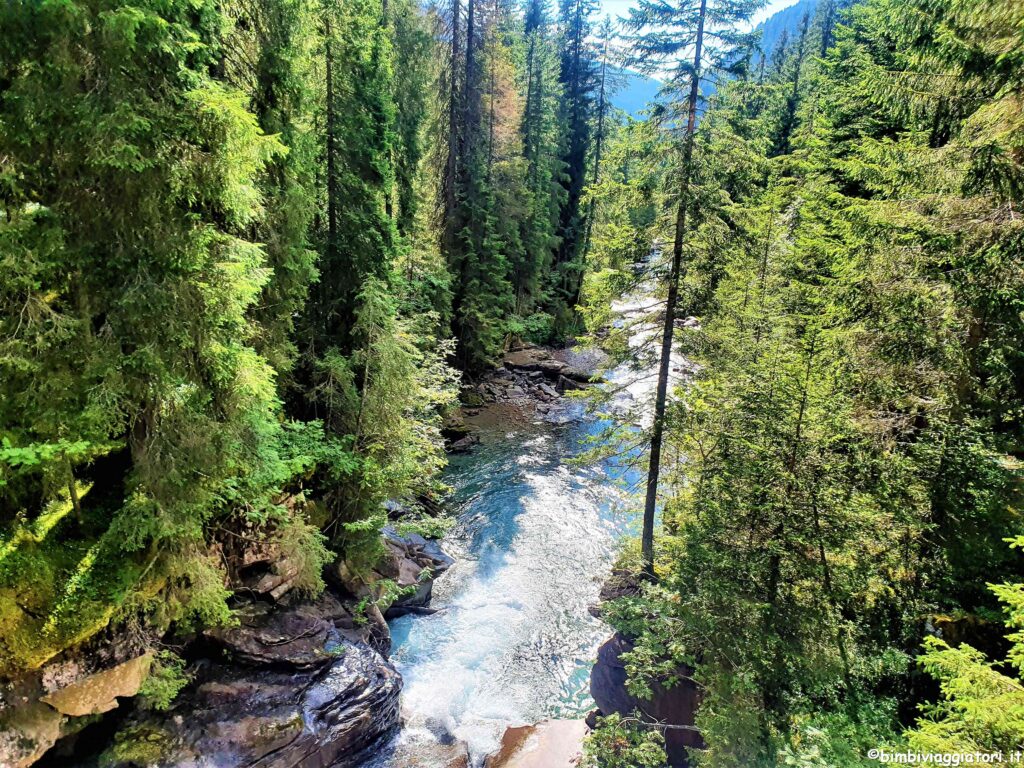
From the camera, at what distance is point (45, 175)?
5.43 metres

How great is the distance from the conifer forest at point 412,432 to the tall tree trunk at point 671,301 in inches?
3.1

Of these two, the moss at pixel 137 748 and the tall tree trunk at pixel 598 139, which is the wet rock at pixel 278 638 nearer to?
the moss at pixel 137 748

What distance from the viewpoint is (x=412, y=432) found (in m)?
13.5

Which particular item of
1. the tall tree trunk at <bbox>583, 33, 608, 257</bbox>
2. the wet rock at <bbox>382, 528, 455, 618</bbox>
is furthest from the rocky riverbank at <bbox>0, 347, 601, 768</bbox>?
the tall tree trunk at <bbox>583, 33, 608, 257</bbox>

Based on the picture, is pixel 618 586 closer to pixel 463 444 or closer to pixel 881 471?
pixel 881 471

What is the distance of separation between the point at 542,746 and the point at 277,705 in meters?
5.05

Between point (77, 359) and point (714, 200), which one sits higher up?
point (714, 200)

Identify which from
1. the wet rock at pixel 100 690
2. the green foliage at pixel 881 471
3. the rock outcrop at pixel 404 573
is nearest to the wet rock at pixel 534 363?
the rock outcrop at pixel 404 573

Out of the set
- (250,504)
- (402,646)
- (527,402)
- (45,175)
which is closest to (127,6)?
(45,175)

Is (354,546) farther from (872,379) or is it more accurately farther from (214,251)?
(872,379)

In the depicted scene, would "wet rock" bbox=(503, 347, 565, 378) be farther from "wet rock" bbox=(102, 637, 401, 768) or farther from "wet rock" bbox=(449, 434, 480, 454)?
"wet rock" bbox=(102, 637, 401, 768)

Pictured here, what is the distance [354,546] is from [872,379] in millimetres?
10759

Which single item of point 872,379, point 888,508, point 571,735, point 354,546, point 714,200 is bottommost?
point 571,735

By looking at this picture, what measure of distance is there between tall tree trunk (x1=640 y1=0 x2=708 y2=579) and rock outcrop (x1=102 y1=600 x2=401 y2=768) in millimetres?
6130
